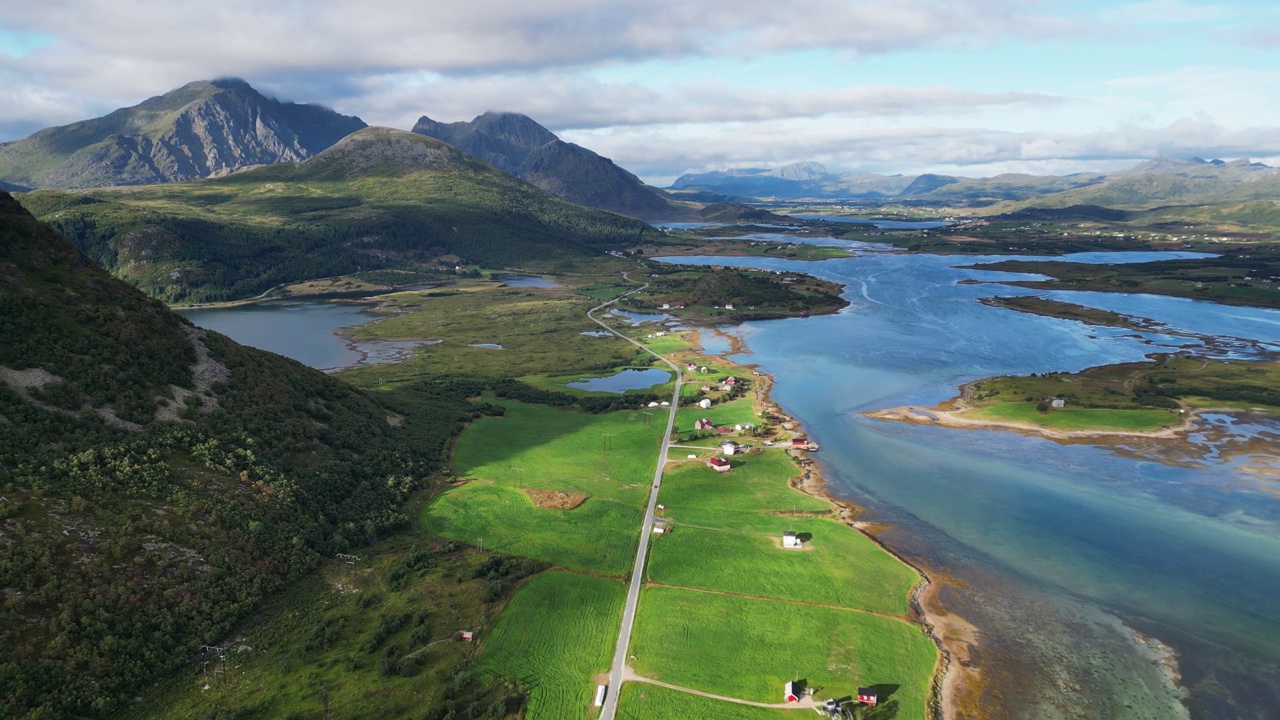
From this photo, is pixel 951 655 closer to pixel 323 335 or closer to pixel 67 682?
pixel 67 682

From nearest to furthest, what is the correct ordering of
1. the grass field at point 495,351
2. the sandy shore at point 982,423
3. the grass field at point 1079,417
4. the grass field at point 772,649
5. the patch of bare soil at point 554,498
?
the grass field at point 772,649 → the patch of bare soil at point 554,498 → the sandy shore at point 982,423 → the grass field at point 1079,417 → the grass field at point 495,351

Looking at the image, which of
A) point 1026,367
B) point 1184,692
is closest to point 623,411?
point 1184,692

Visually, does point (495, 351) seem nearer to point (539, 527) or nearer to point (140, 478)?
point (539, 527)

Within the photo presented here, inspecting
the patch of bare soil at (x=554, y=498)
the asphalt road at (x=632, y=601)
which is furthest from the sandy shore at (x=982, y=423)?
the patch of bare soil at (x=554, y=498)

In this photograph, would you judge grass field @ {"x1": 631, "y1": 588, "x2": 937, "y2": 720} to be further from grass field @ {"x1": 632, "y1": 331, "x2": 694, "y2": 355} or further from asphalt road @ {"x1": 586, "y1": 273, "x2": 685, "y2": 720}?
grass field @ {"x1": 632, "y1": 331, "x2": 694, "y2": 355}

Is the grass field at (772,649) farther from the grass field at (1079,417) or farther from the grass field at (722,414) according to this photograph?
the grass field at (1079,417)

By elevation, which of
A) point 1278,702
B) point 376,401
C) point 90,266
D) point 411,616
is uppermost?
point 90,266
